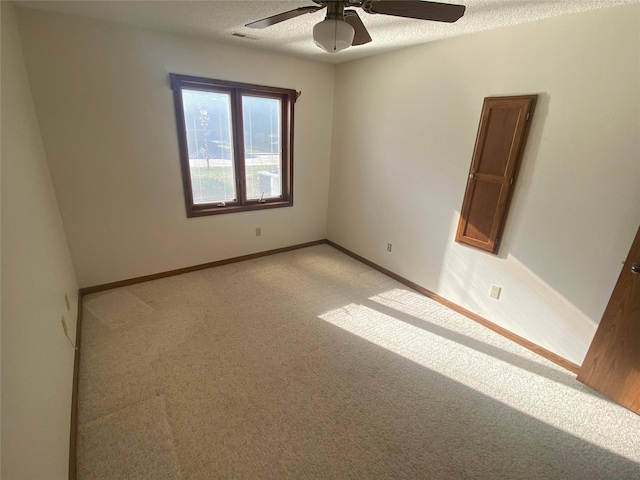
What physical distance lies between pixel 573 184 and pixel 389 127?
5.58 ft

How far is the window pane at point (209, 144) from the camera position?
2.95 metres

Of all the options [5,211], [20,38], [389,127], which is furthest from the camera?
[389,127]

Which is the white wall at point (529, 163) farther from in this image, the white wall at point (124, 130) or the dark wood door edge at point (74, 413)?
the dark wood door edge at point (74, 413)

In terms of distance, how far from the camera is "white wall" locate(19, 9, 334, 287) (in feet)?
7.52

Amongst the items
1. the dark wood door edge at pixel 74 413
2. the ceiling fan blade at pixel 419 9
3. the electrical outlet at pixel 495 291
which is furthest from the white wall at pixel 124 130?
the electrical outlet at pixel 495 291

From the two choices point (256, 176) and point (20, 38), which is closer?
point (20, 38)

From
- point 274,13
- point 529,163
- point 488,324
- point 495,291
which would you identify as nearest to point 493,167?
point 529,163

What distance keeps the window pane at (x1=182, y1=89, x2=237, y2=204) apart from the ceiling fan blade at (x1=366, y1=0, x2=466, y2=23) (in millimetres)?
2065

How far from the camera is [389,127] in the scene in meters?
3.11

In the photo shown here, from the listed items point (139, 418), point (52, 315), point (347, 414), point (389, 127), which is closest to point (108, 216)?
point (52, 315)

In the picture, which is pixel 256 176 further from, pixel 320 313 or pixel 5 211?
pixel 5 211

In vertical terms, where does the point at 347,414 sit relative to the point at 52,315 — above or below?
below

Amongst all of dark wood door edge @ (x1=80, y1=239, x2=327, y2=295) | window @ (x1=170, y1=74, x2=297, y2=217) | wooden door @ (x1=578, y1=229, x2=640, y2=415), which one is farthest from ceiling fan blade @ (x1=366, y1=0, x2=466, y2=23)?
dark wood door edge @ (x1=80, y1=239, x2=327, y2=295)

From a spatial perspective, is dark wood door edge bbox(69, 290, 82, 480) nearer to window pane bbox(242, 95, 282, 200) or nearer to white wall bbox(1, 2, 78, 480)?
white wall bbox(1, 2, 78, 480)
